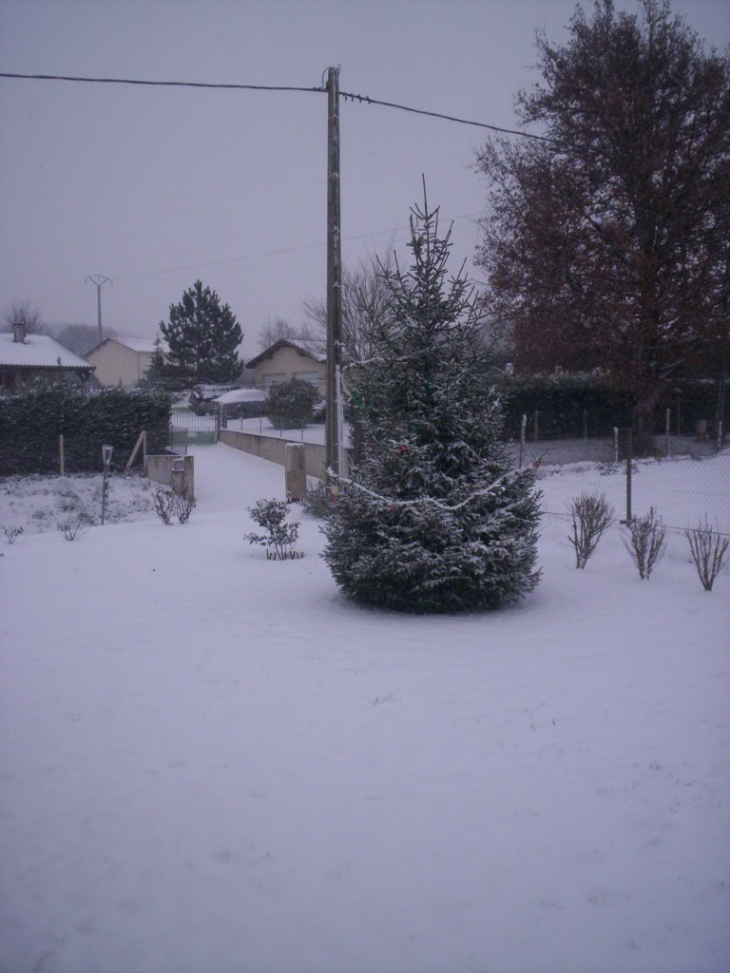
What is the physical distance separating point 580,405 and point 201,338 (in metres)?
24.1

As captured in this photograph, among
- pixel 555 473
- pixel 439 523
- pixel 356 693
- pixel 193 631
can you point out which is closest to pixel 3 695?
pixel 193 631

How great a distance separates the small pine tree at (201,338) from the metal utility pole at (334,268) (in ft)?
107

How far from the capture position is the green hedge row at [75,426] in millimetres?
19984

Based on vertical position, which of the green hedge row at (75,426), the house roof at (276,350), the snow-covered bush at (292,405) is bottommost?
the green hedge row at (75,426)

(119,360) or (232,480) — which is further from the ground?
(119,360)

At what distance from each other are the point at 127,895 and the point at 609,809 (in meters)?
2.21

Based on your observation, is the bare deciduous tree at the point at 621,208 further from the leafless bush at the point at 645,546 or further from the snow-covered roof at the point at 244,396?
the snow-covered roof at the point at 244,396

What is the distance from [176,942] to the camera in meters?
2.85

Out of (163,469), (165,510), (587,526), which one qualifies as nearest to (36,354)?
(163,469)

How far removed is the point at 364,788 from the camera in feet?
12.7

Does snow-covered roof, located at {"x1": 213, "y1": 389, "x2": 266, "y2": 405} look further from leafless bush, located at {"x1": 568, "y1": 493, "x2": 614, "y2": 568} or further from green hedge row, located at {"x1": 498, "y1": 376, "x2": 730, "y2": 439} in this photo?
leafless bush, located at {"x1": 568, "y1": 493, "x2": 614, "y2": 568}

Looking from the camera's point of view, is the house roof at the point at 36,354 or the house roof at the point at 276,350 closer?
the house roof at the point at 36,354

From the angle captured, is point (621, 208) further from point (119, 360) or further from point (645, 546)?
point (119, 360)

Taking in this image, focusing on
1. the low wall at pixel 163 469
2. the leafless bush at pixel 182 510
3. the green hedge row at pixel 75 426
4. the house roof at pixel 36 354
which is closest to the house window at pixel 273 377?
the house roof at pixel 36 354
